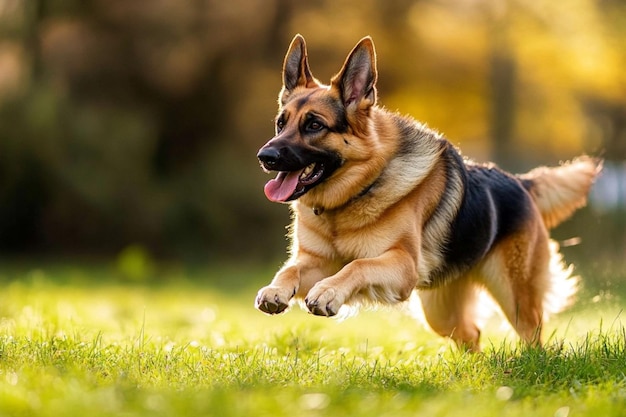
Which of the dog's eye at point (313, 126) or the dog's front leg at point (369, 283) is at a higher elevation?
the dog's eye at point (313, 126)

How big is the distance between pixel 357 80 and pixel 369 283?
1451 mm

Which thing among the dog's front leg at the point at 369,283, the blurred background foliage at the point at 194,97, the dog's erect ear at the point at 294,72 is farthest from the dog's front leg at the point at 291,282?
the blurred background foliage at the point at 194,97

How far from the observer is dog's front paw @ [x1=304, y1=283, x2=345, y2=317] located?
5.11m

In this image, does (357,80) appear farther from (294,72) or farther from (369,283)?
(369,283)

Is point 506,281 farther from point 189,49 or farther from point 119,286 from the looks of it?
point 189,49

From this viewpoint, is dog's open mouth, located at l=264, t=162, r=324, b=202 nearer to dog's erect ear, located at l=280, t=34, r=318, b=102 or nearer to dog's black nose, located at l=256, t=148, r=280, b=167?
dog's black nose, located at l=256, t=148, r=280, b=167

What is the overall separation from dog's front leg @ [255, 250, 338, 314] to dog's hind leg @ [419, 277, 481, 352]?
1323mm

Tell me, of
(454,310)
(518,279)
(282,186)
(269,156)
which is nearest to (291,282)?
(282,186)

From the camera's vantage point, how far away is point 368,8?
2141 cm

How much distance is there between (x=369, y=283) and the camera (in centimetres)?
542

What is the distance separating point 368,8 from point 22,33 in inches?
328

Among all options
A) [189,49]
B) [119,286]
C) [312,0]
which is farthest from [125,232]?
[312,0]

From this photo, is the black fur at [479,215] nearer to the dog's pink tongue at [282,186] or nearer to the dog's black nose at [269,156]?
the dog's pink tongue at [282,186]

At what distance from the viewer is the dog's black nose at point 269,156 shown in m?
5.48
